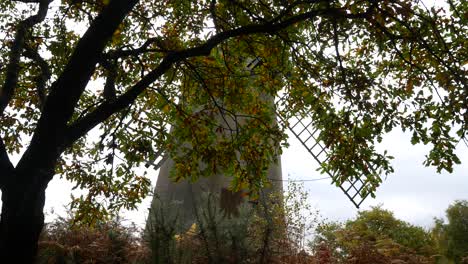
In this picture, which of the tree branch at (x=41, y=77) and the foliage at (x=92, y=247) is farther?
the foliage at (x=92, y=247)

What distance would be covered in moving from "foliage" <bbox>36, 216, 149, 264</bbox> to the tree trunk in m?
1.86

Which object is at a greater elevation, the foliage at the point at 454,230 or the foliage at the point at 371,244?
the foliage at the point at 454,230

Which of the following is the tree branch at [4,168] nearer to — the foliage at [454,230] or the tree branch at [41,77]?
the tree branch at [41,77]

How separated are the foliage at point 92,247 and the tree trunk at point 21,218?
1.86 m

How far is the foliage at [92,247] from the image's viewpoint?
6.52m

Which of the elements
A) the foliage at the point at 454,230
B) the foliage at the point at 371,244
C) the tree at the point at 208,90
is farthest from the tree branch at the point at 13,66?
the foliage at the point at 454,230

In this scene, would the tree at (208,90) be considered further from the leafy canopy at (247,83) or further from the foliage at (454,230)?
the foliage at (454,230)

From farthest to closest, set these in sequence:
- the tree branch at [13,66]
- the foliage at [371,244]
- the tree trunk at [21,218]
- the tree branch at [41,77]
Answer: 1. the foliage at [371,244]
2. the tree branch at [41,77]
3. the tree branch at [13,66]
4. the tree trunk at [21,218]

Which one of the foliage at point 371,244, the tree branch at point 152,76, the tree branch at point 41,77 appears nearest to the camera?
the tree branch at point 152,76

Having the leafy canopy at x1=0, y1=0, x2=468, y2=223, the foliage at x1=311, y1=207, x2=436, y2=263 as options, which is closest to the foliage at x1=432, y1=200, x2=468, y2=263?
the foliage at x1=311, y1=207, x2=436, y2=263

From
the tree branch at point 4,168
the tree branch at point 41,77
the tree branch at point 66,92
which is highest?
the tree branch at point 41,77

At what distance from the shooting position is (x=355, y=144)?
18.9 ft

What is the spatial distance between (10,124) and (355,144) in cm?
653

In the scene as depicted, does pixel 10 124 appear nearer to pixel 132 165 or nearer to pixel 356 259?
pixel 132 165
